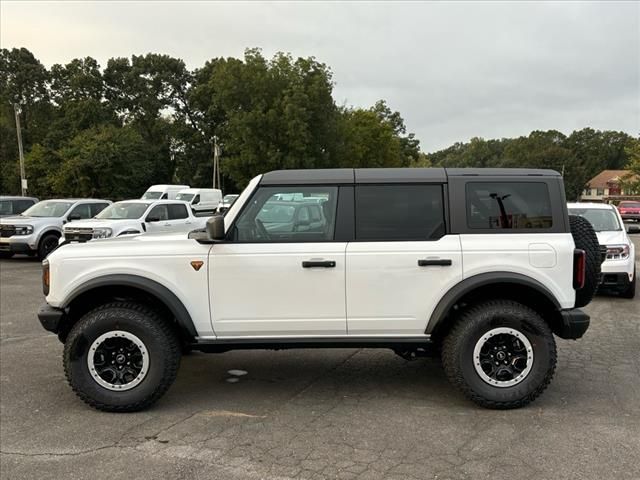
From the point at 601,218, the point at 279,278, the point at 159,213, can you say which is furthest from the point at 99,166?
the point at 279,278

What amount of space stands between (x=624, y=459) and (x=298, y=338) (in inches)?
91.7

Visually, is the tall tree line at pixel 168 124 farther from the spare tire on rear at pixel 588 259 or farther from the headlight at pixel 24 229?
the spare tire on rear at pixel 588 259

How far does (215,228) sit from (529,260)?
2.40 meters

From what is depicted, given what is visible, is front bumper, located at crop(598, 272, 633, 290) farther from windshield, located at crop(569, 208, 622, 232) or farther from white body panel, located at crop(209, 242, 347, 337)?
white body panel, located at crop(209, 242, 347, 337)

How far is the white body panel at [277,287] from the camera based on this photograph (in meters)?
4.21

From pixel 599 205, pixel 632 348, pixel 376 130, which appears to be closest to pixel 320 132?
pixel 376 130

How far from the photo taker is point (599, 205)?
33.1 ft

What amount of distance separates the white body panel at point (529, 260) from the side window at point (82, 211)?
1362 cm

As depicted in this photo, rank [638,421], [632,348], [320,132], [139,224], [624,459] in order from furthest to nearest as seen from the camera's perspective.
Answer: [320,132], [139,224], [632,348], [638,421], [624,459]

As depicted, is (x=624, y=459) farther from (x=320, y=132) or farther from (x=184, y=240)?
(x=320, y=132)

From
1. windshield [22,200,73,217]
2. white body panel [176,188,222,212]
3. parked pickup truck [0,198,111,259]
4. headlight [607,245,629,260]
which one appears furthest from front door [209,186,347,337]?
white body panel [176,188,222,212]

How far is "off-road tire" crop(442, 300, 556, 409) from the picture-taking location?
421 cm

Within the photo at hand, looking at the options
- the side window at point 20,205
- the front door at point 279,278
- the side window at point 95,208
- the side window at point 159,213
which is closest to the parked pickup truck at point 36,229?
the side window at point 95,208

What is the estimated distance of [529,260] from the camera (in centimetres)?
421
